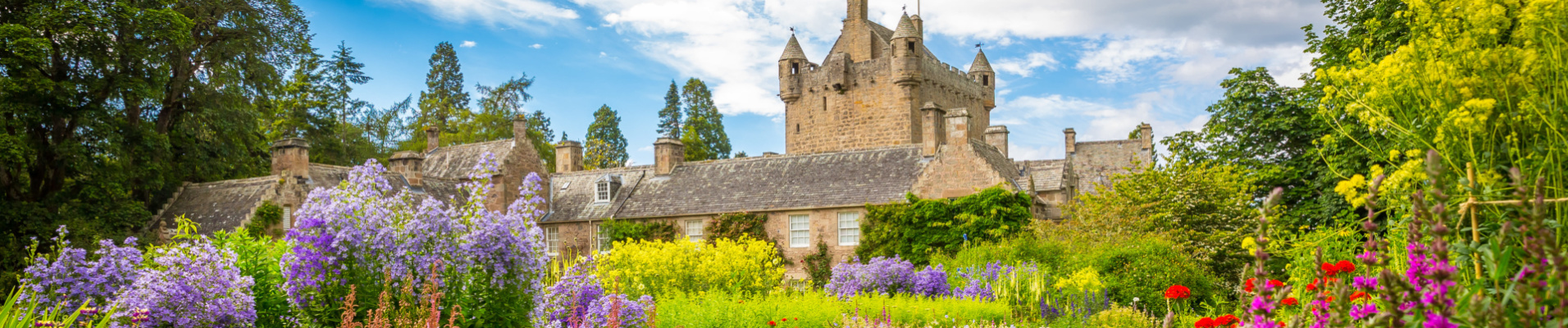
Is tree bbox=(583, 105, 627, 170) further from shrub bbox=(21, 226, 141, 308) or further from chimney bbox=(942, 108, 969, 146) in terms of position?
shrub bbox=(21, 226, 141, 308)

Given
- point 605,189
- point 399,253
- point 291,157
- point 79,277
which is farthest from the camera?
point 605,189

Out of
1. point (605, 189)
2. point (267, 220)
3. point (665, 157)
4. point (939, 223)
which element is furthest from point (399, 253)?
point (665, 157)

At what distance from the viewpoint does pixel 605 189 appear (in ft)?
105

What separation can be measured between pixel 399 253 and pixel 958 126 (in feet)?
64.1

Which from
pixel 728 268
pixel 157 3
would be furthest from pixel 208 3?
pixel 728 268

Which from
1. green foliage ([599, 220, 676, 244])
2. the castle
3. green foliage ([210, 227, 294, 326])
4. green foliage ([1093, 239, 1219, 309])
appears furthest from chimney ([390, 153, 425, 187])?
green foliage ([210, 227, 294, 326])

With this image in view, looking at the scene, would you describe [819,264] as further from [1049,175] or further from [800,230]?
[1049,175]

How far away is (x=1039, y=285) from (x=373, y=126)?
1895 inches

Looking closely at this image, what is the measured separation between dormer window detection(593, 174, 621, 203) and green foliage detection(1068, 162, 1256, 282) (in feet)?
50.6

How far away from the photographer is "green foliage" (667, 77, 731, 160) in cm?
5797

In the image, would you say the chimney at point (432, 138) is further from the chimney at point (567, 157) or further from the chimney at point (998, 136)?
the chimney at point (998, 136)

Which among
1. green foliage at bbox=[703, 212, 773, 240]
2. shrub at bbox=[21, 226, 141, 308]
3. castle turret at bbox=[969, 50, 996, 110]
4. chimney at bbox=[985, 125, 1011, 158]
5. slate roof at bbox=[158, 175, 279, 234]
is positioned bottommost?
green foliage at bbox=[703, 212, 773, 240]

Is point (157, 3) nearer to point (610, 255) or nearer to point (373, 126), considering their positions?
point (610, 255)

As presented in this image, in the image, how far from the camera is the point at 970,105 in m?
43.9
